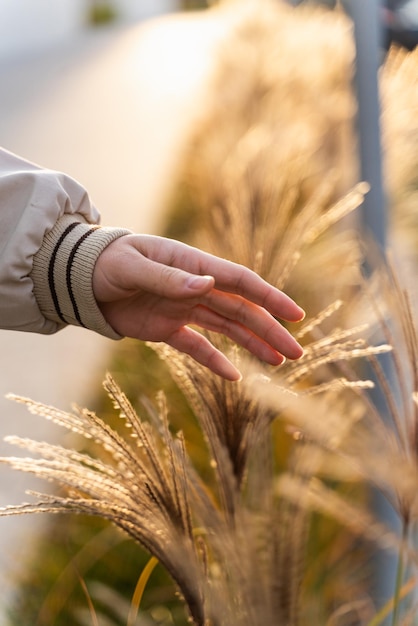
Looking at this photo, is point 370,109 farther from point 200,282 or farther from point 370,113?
point 200,282

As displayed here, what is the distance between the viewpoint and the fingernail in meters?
0.84

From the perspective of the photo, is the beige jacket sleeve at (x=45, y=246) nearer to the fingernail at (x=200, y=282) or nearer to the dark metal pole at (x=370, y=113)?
the fingernail at (x=200, y=282)

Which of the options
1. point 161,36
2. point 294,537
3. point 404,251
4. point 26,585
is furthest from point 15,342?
point 161,36

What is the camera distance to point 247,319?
0.95 m

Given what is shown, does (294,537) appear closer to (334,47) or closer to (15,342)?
(334,47)

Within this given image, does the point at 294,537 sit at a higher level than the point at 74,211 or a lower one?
lower

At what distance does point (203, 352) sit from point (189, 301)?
57 mm

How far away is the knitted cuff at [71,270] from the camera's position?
3.21ft

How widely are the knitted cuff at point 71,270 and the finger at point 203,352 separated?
0.25 ft

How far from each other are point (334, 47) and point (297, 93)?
213 mm

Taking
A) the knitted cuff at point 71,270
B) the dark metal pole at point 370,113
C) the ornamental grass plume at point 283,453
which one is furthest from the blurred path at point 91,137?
the dark metal pole at point 370,113

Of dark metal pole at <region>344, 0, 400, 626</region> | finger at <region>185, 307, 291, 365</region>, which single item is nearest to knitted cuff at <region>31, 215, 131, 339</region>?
finger at <region>185, 307, 291, 365</region>

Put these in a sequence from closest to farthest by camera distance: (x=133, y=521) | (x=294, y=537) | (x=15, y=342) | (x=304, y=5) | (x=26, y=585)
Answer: (x=133, y=521) < (x=294, y=537) < (x=26, y=585) < (x=15, y=342) < (x=304, y=5)

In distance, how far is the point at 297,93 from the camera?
3.26 metres
